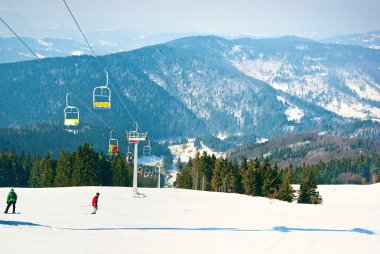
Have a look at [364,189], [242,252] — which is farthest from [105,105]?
[364,189]

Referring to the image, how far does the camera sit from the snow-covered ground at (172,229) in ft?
82.8

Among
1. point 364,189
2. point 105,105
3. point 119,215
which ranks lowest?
point 364,189

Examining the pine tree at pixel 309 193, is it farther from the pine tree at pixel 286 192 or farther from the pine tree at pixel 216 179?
the pine tree at pixel 216 179

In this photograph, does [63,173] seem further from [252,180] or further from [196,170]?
[252,180]

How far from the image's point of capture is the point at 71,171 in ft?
322

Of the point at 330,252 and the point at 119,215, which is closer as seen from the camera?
the point at 330,252

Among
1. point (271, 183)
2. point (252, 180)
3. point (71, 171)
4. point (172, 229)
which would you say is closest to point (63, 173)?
point (71, 171)

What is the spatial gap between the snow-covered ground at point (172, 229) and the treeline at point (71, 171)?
41569mm

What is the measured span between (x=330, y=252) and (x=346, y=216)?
947 inches

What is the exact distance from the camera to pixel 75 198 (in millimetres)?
52344

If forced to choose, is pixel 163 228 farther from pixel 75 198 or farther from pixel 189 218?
pixel 75 198

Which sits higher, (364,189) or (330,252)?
(330,252)

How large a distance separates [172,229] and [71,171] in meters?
67.9

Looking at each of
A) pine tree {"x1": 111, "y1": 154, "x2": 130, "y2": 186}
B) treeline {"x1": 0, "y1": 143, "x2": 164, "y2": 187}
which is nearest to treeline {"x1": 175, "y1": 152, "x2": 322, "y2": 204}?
treeline {"x1": 0, "y1": 143, "x2": 164, "y2": 187}
